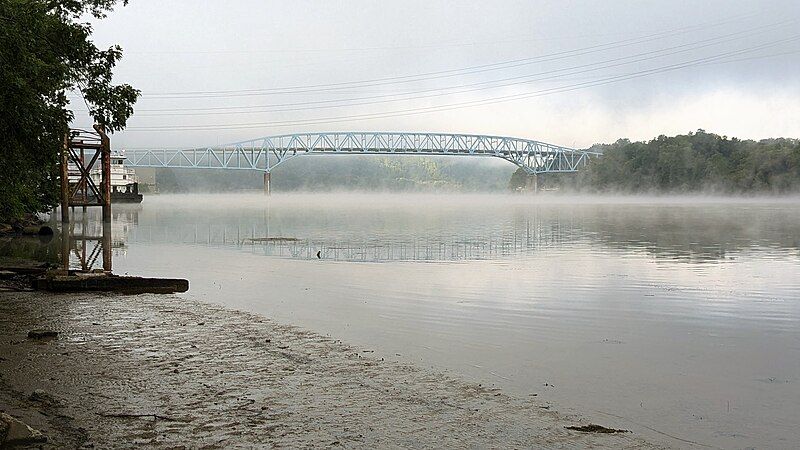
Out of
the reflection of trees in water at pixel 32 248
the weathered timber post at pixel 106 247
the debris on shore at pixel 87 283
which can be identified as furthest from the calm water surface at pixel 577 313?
the reflection of trees in water at pixel 32 248

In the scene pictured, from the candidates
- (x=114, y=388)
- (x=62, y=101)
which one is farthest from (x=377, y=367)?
(x=62, y=101)

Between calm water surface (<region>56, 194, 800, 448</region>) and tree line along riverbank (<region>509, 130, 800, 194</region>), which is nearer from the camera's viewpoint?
calm water surface (<region>56, 194, 800, 448</region>)

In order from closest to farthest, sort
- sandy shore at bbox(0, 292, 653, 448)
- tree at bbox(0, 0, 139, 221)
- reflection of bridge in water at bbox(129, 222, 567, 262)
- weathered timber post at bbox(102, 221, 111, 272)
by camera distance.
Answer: sandy shore at bbox(0, 292, 653, 448) → tree at bbox(0, 0, 139, 221) → weathered timber post at bbox(102, 221, 111, 272) → reflection of bridge in water at bbox(129, 222, 567, 262)

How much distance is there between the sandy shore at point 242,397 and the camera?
7.32 metres

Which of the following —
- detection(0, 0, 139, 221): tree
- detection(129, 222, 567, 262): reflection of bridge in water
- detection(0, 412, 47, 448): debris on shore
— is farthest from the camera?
detection(129, 222, 567, 262): reflection of bridge in water

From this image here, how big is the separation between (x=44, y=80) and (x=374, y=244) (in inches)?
833

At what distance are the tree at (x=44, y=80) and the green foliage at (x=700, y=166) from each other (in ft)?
462

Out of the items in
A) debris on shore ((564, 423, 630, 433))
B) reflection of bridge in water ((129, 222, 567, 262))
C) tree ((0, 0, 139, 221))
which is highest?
tree ((0, 0, 139, 221))

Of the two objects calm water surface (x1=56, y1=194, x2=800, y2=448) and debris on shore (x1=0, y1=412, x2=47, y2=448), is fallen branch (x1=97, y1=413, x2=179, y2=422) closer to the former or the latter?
debris on shore (x1=0, y1=412, x2=47, y2=448)

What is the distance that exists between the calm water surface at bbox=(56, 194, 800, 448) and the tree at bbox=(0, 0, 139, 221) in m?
4.89

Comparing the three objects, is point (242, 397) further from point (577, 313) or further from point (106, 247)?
point (106, 247)

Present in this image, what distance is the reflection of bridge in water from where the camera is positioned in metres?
29.9

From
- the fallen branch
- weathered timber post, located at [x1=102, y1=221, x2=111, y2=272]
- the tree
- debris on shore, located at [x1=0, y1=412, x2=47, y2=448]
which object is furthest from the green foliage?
debris on shore, located at [x1=0, y1=412, x2=47, y2=448]

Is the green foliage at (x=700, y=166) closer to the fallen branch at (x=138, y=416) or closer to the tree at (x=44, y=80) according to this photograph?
the tree at (x=44, y=80)
